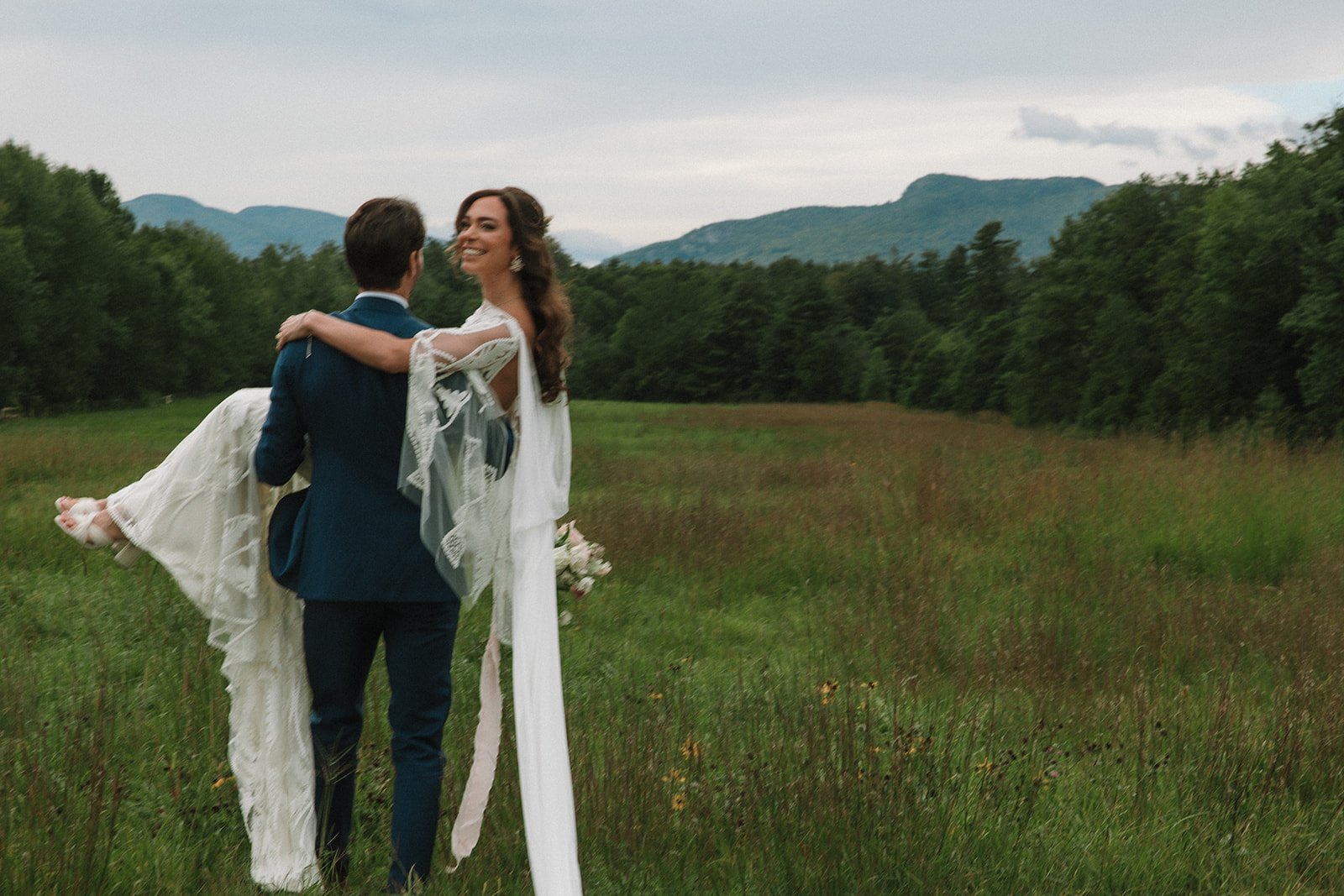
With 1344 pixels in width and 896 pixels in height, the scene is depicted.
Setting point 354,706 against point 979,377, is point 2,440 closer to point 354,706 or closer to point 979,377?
point 354,706

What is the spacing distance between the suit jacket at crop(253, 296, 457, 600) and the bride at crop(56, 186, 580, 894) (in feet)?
0.23

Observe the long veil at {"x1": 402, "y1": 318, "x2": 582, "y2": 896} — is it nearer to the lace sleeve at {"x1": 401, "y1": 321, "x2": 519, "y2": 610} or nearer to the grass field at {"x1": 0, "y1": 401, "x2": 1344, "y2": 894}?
the lace sleeve at {"x1": 401, "y1": 321, "x2": 519, "y2": 610}

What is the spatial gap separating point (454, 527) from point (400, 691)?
50cm

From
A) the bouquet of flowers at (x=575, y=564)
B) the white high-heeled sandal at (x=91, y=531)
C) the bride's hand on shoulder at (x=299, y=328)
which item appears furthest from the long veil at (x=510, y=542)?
the white high-heeled sandal at (x=91, y=531)

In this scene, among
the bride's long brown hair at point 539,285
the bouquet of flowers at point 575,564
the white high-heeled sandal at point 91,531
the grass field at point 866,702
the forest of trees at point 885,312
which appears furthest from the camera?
the forest of trees at point 885,312

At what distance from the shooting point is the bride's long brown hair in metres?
3.32

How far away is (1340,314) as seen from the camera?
2700 cm

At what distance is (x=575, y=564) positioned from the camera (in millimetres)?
4688

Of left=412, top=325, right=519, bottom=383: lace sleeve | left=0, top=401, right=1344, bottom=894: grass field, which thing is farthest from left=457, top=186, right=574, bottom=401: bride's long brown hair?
left=0, top=401, right=1344, bottom=894: grass field

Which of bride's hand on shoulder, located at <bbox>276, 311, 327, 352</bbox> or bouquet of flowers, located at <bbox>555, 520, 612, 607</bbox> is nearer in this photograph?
bride's hand on shoulder, located at <bbox>276, 311, 327, 352</bbox>

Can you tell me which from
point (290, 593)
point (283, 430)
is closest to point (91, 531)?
point (290, 593)

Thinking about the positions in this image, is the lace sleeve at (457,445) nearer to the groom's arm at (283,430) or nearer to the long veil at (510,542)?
the long veil at (510,542)

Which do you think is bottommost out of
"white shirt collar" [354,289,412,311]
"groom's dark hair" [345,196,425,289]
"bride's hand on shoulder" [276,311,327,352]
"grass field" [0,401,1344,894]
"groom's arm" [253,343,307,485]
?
"grass field" [0,401,1344,894]

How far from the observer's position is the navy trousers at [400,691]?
3211 millimetres
